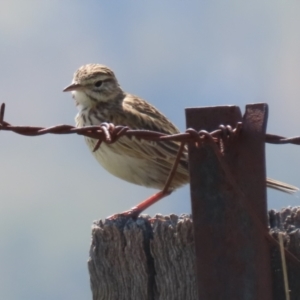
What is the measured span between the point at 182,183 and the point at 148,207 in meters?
1.05

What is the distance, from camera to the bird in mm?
9773

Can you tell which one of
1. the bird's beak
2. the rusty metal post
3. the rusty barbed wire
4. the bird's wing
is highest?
the bird's beak

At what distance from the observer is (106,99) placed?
10.9 meters

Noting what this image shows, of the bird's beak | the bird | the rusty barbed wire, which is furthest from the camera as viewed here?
the bird's beak

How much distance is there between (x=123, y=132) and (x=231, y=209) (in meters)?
0.65

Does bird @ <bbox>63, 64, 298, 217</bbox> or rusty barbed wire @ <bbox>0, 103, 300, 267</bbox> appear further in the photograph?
bird @ <bbox>63, 64, 298, 217</bbox>

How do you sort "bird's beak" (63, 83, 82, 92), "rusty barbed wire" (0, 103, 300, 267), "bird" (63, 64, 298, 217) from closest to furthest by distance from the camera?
"rusty barbed wire" (0, 103, 300, 267)
"bird" (63, 64, 298, 217)
"bird's beak" (63, 83, 82, 92)

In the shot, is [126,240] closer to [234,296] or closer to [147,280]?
[147,280]

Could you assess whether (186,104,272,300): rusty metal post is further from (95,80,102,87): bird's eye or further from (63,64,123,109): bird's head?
(95,80,102,87): bird's eye

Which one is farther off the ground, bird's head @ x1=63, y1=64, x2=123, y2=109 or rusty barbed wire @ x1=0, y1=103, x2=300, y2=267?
bird's head @ x1=63, y1=64, x2=123, y2=109

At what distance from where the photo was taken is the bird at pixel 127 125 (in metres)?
9.77

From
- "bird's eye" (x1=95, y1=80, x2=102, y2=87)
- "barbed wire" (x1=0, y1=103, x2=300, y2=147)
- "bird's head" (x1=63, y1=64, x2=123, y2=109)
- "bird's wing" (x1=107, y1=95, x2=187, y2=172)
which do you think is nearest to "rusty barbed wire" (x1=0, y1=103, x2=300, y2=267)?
"barbed wire" (x1=0, y1=103, x2=300, y2=147)

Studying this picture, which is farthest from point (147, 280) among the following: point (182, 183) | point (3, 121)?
point (182, 183)

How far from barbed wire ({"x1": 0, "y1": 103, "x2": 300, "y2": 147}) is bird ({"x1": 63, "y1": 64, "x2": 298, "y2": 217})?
4.44 metres
